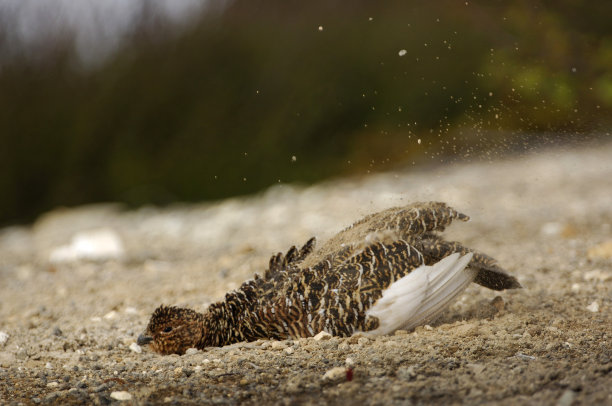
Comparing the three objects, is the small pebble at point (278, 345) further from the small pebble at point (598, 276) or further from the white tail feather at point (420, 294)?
the small pebble at point (598, 276)

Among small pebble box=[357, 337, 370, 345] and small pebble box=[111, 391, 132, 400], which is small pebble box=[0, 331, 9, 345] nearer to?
small pebble box=[111, 391, 132, 400]

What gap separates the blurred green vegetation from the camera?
11633 mm

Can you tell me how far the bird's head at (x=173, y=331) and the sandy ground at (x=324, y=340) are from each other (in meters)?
0.12

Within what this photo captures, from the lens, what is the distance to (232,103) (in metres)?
14.2

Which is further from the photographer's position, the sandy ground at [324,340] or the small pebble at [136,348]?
the small pebble at [136,348]

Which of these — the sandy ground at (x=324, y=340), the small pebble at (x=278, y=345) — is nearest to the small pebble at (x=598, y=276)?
the sandy ground at (x=324, y=340)

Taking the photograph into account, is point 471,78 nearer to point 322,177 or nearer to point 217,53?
point 322,177

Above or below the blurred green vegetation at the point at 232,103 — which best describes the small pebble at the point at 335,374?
below

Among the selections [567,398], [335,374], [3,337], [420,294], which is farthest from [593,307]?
[3,337]

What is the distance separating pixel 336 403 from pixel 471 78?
9.36 metres

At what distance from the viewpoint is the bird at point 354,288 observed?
312 cm

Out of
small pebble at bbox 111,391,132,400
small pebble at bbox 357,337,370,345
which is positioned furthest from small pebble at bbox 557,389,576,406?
small pebble at bbox 111,391,132,400

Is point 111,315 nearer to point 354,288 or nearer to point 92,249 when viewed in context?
point 354,288

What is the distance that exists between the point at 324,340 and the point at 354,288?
0.94ft
